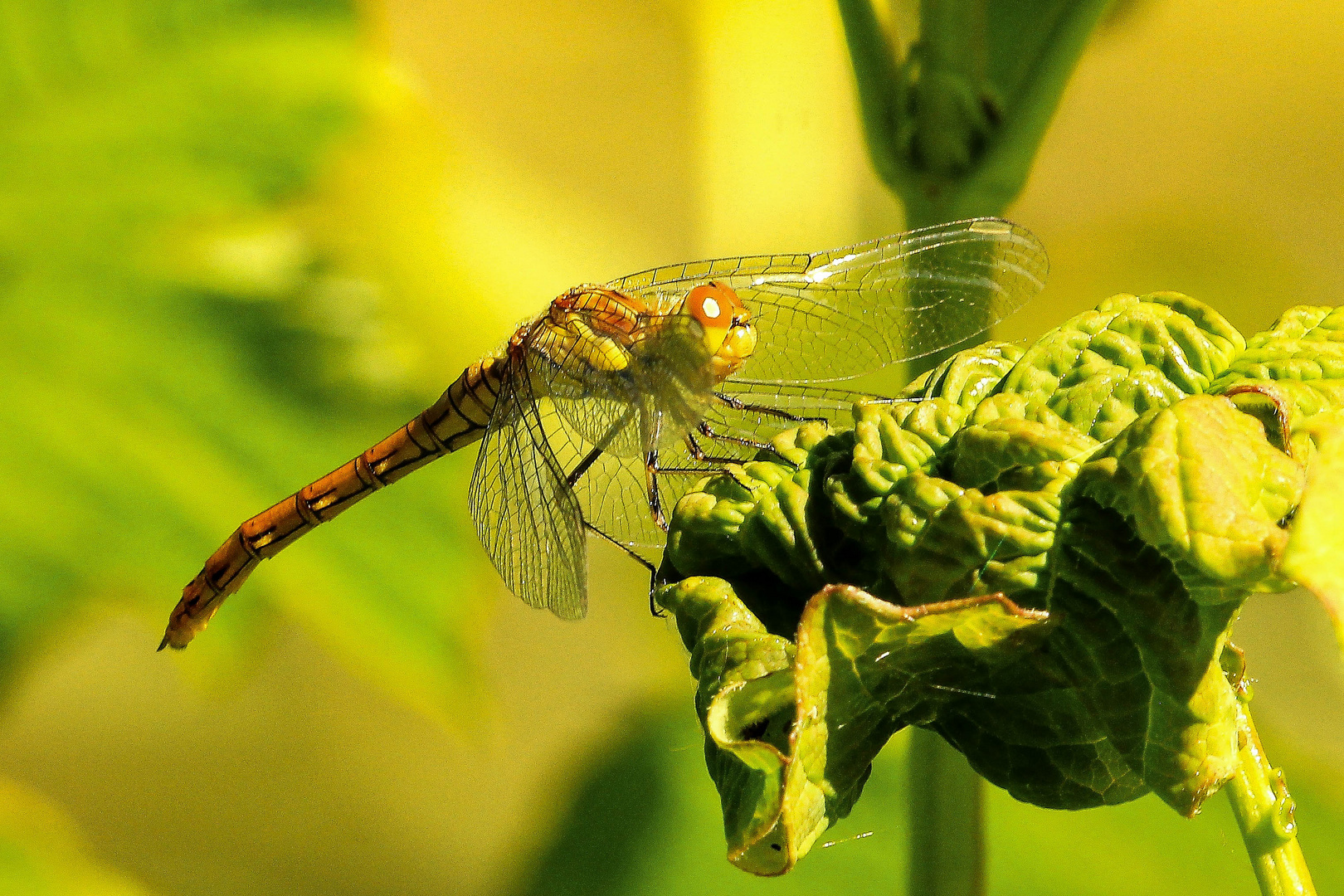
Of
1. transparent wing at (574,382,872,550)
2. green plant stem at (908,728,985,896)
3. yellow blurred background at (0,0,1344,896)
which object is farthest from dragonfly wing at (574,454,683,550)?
yellow blurred background at (0,0,1344,896)

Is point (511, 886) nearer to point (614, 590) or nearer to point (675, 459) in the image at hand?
point (614, 590)

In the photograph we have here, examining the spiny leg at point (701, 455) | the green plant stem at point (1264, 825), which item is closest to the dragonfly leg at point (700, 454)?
the spiny leg at point (701, 455)

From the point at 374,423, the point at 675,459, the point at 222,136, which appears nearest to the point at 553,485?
the point at 675,459

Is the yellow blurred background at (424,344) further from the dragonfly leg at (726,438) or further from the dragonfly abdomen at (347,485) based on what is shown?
the dragonfly leg at (726,438)

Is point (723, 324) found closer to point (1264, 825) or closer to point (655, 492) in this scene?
point (655, 492)

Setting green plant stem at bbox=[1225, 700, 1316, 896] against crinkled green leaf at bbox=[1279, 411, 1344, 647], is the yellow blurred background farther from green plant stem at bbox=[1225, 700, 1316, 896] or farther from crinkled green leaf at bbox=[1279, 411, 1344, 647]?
crinkled green leaf at bbox=[1279, 411, 1344, 647]
